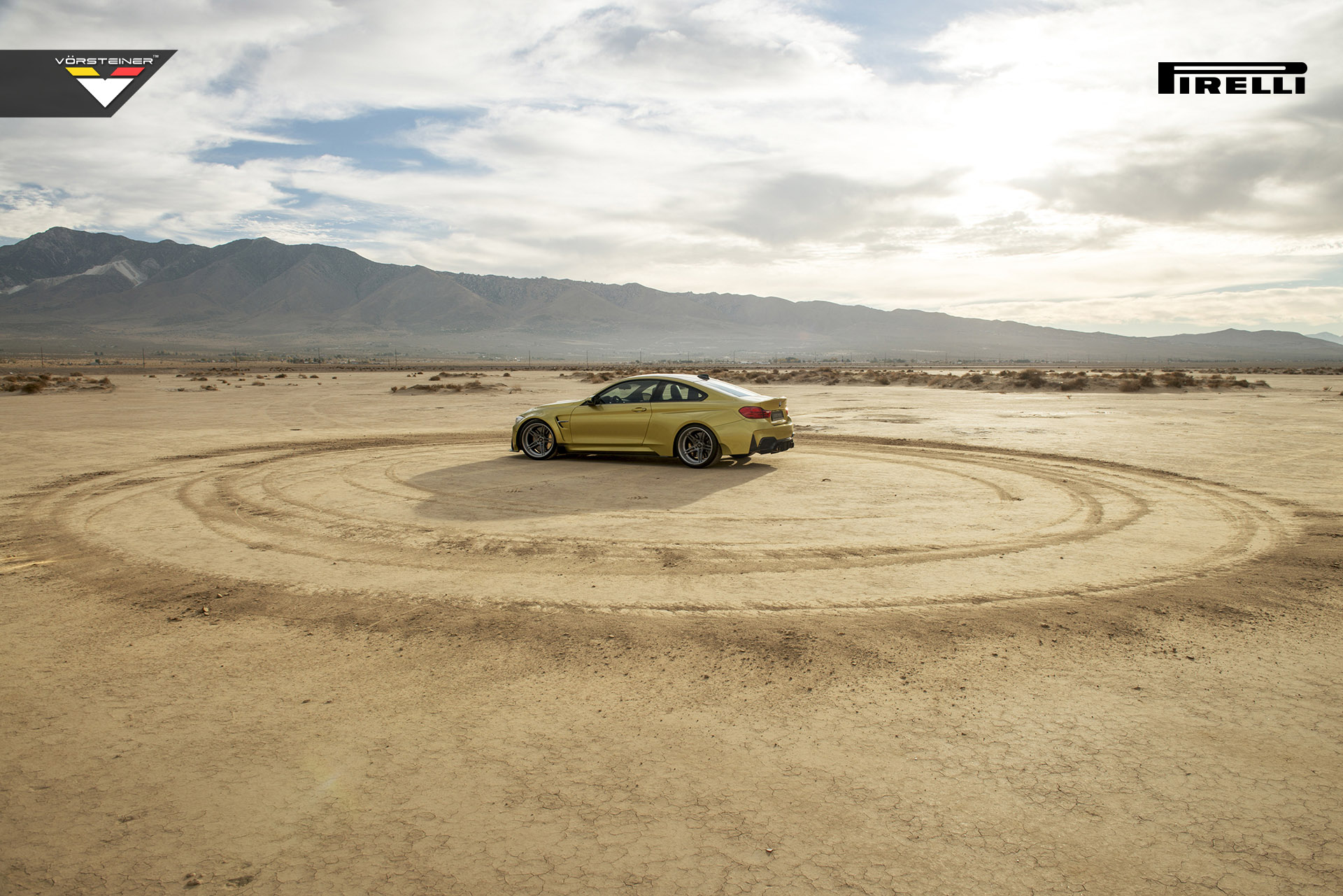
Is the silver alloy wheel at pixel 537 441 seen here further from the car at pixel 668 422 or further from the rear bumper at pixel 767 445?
the rear bumper at pixel 767 445

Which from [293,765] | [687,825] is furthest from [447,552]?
[687,825]

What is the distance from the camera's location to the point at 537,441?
1288 cm

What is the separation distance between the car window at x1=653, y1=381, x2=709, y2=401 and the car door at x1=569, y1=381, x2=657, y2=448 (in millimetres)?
134

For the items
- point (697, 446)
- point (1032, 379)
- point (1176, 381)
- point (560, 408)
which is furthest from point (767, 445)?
point (1176, 381)

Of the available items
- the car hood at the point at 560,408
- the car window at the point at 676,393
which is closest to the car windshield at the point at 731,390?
the car window at the point at 676,393

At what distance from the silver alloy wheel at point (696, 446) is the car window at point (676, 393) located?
19.8 inches

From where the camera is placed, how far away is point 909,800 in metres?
3.19

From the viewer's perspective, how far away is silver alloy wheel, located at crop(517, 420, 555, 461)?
12.8 metres

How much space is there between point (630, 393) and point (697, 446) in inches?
57.9

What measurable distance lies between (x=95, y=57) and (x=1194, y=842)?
25917 mm

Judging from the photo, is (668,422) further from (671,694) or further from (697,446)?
(671,694)

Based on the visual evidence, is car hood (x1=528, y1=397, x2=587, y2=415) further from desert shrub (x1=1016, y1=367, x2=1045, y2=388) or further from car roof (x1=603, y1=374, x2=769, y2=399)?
desert shrub (x1=1016, y1=367, x2=1045, y2=388)

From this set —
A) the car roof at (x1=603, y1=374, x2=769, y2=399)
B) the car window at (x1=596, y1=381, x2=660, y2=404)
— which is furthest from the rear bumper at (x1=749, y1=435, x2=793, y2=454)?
the car window at (x1=596, y1=381, x2=660, y2=404)

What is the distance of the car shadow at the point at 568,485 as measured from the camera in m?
8.93
